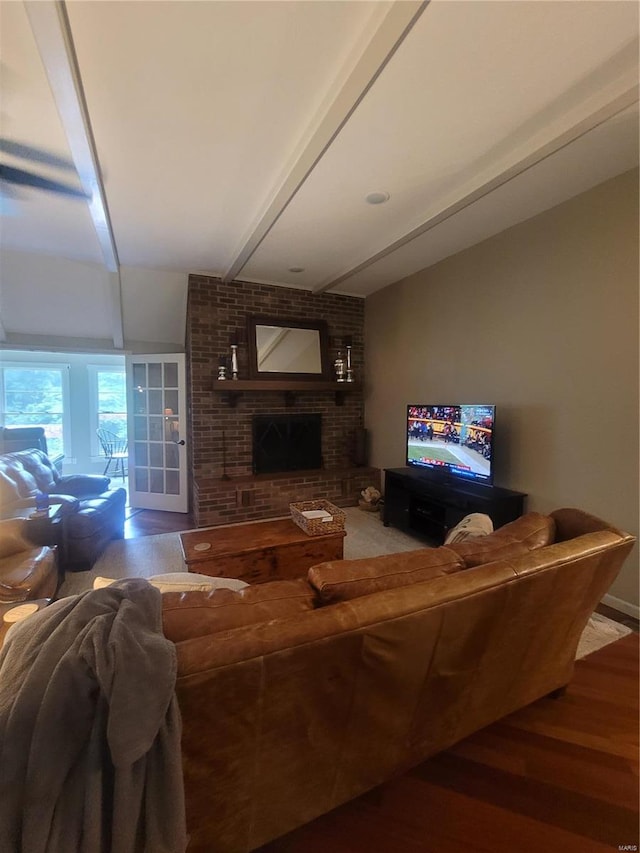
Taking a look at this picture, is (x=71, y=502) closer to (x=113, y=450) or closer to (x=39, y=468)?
(x=39, y=468)

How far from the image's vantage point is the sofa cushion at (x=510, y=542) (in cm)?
132

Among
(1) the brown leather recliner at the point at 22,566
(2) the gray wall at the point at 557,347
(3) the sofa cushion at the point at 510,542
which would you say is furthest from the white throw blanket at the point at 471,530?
(1) the brown leather recliner at the point at 22,566

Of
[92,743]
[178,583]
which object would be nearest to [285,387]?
[178,583]

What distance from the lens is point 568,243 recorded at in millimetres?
2674

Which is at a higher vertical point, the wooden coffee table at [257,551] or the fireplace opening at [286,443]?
the fireplace opening at [286,443]

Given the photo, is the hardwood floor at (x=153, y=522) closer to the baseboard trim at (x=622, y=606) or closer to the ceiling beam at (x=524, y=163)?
the ceiling beam at (x=524, y=163)

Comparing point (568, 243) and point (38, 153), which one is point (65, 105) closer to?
point (38, 153)

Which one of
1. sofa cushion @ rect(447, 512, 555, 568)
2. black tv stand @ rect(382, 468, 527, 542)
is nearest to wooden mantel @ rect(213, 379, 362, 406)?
black tv stand @ rect(382, 468, 527, 542)

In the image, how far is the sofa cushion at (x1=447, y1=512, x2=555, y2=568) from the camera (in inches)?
51.9

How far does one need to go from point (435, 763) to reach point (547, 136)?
300 centimetres

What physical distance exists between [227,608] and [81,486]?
3.45 m

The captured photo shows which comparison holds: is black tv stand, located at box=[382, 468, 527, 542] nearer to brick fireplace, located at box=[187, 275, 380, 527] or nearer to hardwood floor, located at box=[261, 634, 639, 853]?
brick fireplace, located at box=[187, 275, 380, 527]

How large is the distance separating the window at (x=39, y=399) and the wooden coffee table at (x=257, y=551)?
185 inches

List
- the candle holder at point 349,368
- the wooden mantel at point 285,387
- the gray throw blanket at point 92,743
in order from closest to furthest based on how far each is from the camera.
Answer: the gray throw blanket at point 92,743
the wooden mantel at point 285,387
the candle holder at point 349,368
